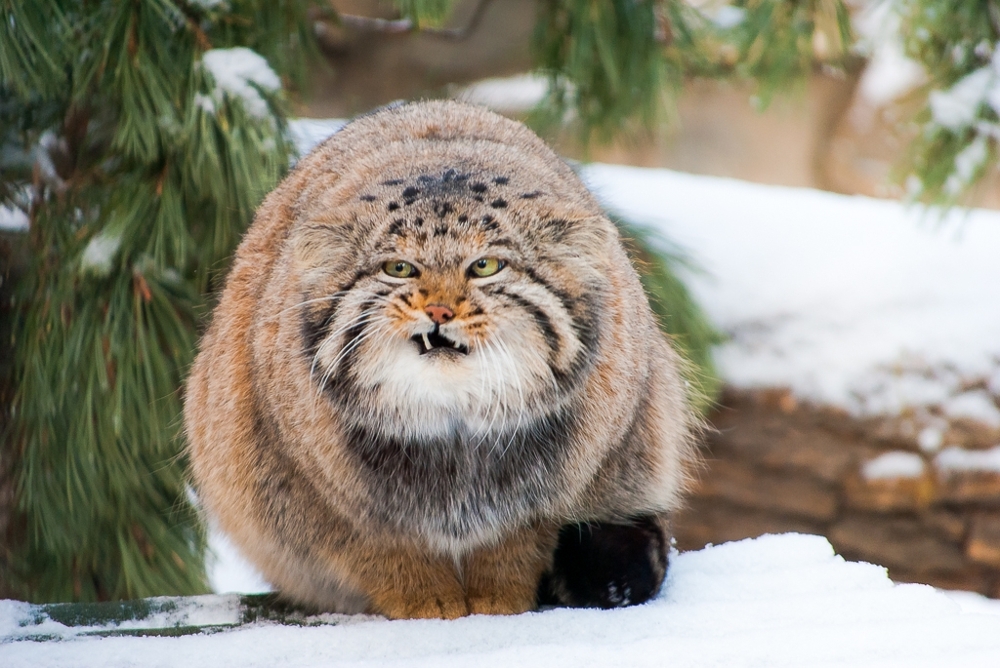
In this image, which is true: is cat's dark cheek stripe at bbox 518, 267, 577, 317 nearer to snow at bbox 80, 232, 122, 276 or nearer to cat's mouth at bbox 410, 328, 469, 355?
cat's mouth at bbox 410, 328, 469, 355

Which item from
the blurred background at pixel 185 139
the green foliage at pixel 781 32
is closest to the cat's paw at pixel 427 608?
the blurred background at pixel 185 139

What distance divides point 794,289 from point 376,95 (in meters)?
2.68

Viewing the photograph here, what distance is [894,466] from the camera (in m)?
5.53

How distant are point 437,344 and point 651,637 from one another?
2.41 ft

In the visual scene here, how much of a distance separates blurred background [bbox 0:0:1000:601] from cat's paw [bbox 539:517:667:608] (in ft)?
5.05

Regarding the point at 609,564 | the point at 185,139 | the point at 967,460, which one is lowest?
the point at 967,460

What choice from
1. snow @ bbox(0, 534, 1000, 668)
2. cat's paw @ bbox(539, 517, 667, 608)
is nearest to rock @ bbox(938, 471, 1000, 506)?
snow @ bbox(0, 534, 1000, 668)

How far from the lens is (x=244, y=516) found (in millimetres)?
2500

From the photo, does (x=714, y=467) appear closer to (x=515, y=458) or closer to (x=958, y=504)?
(x=958, y=504)

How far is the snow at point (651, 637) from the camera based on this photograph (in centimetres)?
191

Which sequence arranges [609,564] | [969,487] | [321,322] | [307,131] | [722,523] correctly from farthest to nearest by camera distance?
[722,523] → [969,487] → [307,131] → [609,564] → [321,322]

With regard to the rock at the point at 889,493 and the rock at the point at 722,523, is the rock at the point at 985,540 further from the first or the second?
the rock at the point at 722,523

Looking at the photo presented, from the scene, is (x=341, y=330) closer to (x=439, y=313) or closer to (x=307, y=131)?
(x=439, y=313)

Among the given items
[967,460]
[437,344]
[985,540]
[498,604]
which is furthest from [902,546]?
[437,344]
